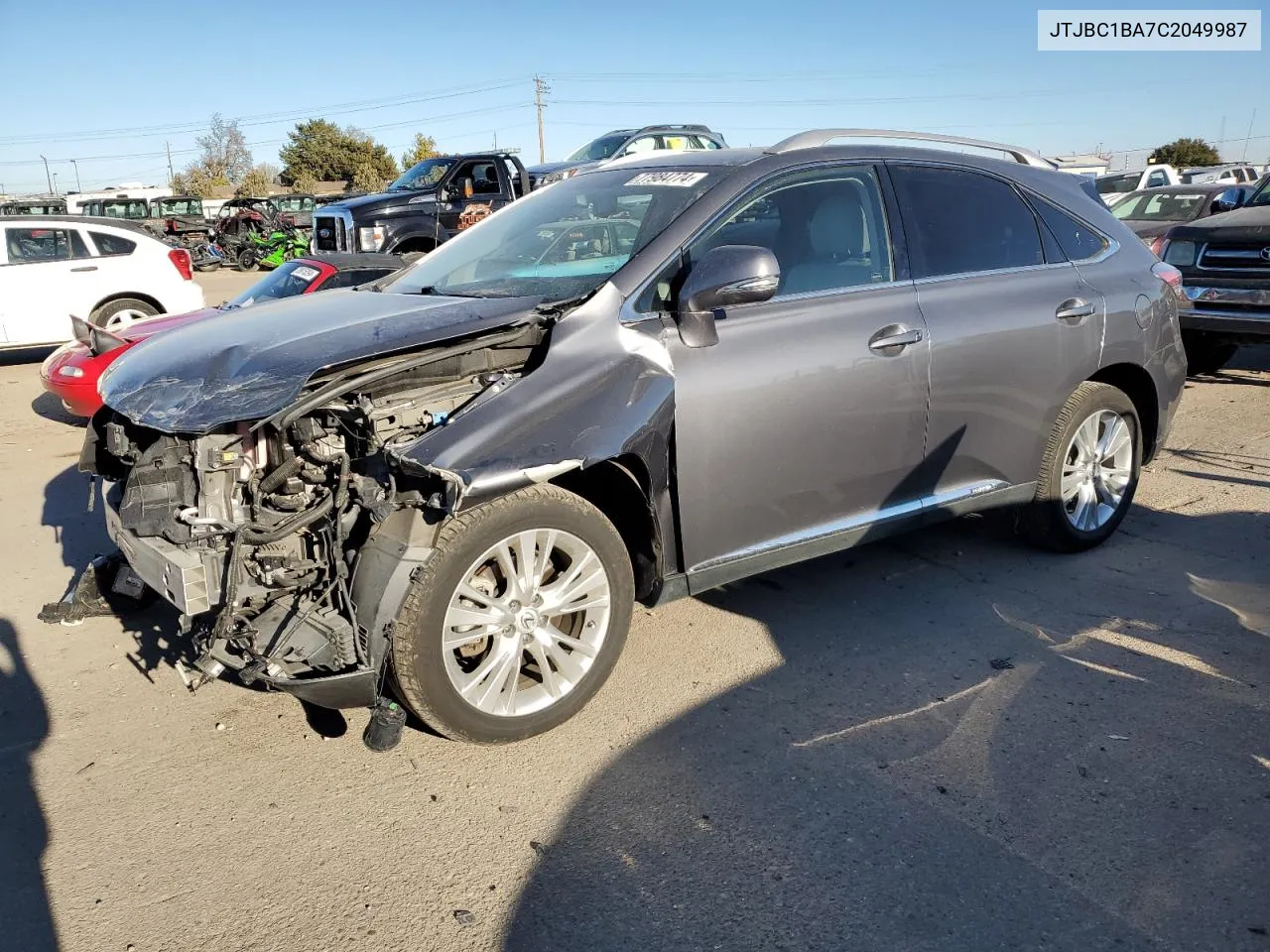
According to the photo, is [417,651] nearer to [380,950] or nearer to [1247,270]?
[380,950]

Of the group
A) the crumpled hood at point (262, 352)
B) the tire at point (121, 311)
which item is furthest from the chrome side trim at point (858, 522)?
the tire at point (121, 311)

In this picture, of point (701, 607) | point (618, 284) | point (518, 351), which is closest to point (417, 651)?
point (518, 351)

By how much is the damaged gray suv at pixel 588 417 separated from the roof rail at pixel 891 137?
3cm

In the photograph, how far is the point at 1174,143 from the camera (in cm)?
6078

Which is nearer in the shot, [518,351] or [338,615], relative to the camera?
[338,615]

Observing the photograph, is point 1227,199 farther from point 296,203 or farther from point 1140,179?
point 296,203

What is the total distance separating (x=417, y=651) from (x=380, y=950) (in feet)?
2.81

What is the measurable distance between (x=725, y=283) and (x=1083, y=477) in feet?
8.26

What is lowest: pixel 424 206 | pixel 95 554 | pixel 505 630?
pixel 95 554

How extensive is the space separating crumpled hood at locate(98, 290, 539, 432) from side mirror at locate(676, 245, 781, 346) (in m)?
0.56

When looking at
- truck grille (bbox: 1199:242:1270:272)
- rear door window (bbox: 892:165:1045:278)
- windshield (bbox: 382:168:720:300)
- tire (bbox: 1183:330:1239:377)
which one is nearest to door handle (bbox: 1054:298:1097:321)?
rear door window (bbox: 892:165:1045:278)

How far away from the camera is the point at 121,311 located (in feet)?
37.5

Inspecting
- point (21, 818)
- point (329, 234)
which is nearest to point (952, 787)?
point (21, 818)

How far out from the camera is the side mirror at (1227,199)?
12.8 m
